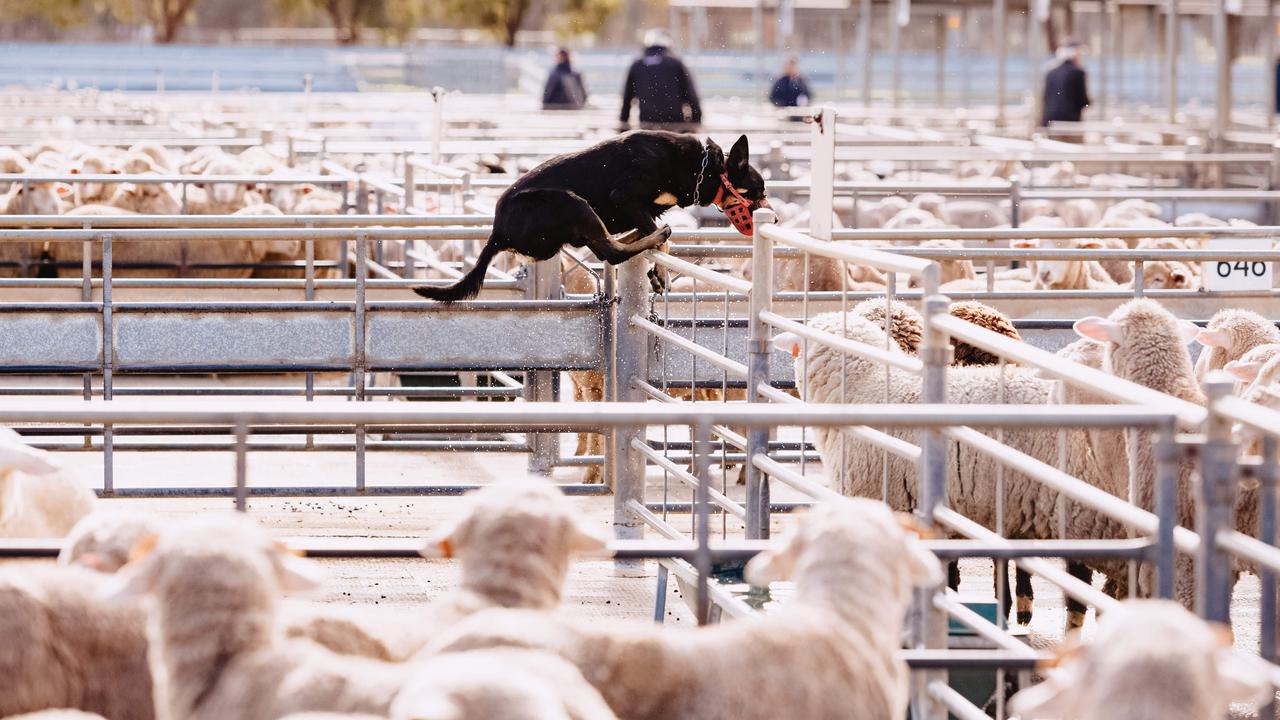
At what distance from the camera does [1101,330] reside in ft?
20.1

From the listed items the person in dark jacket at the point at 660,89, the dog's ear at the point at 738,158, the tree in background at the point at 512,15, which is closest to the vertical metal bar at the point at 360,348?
the dog's ear at the point at 738,158

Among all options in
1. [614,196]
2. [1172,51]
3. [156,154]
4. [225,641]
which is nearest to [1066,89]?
[1172,51]

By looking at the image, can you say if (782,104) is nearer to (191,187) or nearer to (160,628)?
(191,187)

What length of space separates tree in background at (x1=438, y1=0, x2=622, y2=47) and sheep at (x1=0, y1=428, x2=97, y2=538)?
57496 mm

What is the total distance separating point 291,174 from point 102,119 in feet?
41.0

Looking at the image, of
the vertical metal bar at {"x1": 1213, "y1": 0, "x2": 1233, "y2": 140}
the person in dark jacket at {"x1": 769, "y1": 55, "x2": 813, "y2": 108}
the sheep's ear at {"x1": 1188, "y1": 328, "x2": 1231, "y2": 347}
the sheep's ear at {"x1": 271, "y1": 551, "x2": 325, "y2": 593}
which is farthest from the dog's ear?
the person in dark jacket at {"x1": 769, "y1": 55, "x2": 813, "y2": 108}

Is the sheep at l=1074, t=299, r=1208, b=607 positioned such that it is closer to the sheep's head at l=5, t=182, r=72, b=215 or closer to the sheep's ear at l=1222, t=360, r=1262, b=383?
the sheep's ear at l=1222, t=360, r=1262, b=383

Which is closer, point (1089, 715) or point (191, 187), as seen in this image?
point (1089, 715)

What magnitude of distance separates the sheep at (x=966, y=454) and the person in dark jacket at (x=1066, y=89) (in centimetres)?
1669

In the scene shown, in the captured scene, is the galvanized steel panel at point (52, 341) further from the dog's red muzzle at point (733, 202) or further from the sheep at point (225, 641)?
the sheep at point (225, 641)

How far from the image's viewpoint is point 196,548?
2904 millimetres

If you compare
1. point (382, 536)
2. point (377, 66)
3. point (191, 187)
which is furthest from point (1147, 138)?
point (377, 66)

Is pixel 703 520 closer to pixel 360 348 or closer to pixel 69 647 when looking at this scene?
pixel 69 647

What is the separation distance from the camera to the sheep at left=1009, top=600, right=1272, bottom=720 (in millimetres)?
2635
